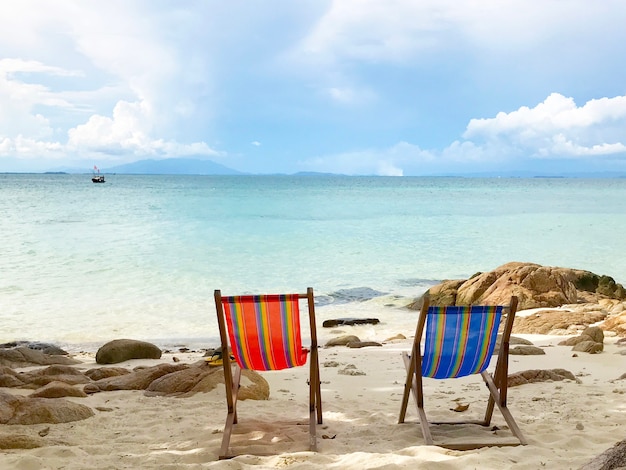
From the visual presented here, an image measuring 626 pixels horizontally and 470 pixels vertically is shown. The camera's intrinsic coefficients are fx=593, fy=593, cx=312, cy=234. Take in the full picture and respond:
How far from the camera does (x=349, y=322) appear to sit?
1173 cm

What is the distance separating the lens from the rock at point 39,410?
4.60m

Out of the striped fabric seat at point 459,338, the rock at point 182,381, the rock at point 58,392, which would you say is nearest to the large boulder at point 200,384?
the rock at point 182,381

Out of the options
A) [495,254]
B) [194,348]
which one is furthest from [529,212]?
[194,348]

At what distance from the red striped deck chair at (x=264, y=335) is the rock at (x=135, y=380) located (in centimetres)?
202

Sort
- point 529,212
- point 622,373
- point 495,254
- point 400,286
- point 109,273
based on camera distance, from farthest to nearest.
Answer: point 529,212 → point 495,254 → point 109,273 → point 400,286 → point 622,373

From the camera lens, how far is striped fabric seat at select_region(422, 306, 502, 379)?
164 inches

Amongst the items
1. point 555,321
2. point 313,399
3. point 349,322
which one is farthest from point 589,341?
point 313,399

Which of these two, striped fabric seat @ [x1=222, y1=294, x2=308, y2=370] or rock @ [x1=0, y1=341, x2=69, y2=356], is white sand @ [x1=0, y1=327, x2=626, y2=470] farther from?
rock @ [x1=0, y1=341, x2=69, y2=356]

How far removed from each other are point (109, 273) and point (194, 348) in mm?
8182

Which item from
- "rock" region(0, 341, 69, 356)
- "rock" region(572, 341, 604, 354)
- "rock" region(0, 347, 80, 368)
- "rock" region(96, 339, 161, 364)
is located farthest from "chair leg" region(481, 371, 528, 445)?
"rock" region(0, 341, 69, 356)

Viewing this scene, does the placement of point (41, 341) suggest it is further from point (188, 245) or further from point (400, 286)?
point (188, 245)

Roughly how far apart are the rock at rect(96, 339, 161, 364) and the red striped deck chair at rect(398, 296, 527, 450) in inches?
200

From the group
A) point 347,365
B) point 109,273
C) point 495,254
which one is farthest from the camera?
point 495,254

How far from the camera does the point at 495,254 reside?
22.2m
